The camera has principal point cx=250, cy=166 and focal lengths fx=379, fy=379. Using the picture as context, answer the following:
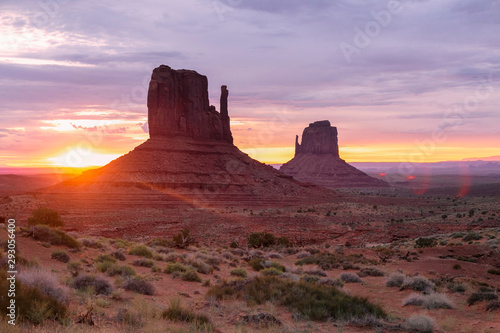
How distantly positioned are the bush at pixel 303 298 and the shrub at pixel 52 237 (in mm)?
8511

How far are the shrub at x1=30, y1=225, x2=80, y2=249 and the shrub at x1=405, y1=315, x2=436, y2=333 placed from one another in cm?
1425

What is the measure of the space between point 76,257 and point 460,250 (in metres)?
22.1

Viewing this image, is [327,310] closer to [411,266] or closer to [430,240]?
[411,266]

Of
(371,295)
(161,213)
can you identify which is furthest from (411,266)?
(161,213)

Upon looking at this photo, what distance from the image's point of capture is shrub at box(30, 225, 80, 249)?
16.9 metres

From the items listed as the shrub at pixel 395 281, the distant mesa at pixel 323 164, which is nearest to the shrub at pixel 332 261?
the shrub at pixel 395 281

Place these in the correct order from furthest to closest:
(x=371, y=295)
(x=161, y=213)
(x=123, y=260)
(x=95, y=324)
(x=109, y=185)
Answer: (x=109, y=185)
(x=161, y=213)
(x=123, y=260)
(x=371, y=295)
(x=95, y=324)

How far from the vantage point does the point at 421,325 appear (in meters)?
8.91

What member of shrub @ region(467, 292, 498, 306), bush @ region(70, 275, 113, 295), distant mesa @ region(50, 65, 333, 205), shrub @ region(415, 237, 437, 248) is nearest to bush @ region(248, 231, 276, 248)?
shrub @ region(415, 237, 437, 248)

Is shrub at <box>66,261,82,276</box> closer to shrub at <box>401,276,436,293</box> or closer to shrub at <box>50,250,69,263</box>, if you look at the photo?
shrub at <box>50,250,69,263</box>

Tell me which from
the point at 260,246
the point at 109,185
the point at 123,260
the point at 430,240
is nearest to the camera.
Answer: the point at 123,260

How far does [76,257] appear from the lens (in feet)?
51.6

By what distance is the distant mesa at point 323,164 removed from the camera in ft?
531

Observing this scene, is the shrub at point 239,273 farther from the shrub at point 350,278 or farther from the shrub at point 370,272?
the shrub at point 370,272
